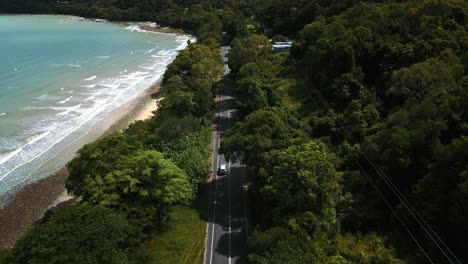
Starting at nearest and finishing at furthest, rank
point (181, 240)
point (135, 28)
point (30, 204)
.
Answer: point (181, 240)
point (30, 204)
point (135, 28)

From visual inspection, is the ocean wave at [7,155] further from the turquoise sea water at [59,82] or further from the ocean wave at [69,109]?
the ocean wave at [69,109]

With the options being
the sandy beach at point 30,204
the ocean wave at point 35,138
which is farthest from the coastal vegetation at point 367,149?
the ocean wave at point 35,138

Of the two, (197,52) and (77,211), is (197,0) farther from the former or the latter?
(77,211)

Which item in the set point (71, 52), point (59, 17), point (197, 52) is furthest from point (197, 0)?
point (197, 52)

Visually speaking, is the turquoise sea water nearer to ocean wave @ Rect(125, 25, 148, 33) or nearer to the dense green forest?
ocean wave @ Rect(125, 25, 148, 33)

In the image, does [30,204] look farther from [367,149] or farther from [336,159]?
[367,149]

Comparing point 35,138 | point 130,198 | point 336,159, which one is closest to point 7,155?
point 35,138
